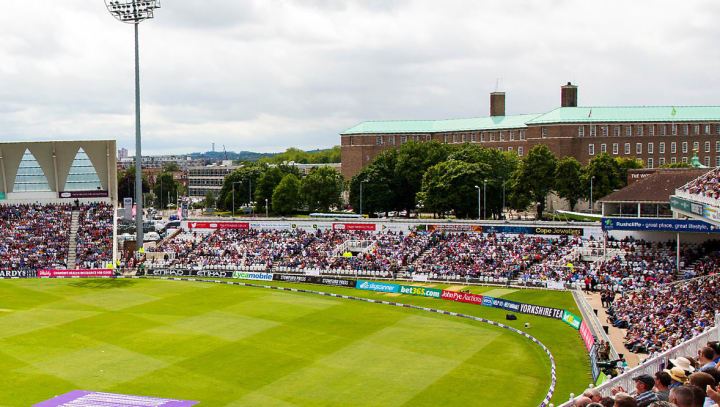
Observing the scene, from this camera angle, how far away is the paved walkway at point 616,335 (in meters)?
30.6

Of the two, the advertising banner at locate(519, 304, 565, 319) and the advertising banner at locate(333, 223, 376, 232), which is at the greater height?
the advertising banner at locate(333, 223, 376, 232)

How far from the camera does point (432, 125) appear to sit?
156 m

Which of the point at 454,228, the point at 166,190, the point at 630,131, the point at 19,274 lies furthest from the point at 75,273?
the point at 166,190

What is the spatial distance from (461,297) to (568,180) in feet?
174

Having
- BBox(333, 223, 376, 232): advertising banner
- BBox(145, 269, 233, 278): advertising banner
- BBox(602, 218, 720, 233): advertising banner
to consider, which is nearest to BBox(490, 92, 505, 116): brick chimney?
BBox(333, 223, 376, 232): advertising banner

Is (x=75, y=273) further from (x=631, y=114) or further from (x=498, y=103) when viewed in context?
(x=498, y=103)

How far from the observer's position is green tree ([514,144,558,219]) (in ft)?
311

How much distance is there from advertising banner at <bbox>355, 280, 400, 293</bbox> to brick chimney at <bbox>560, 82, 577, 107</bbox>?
9269cm

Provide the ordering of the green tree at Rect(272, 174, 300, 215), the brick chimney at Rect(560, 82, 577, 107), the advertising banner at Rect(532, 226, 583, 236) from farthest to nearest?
the brick chimney at Rect(560, 82, 577, 107)
the green tree at Rect(272, 174, 300, 215)
the advertising banner at Rect(532, 226, 583, 236)

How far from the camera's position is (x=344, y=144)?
155 metres

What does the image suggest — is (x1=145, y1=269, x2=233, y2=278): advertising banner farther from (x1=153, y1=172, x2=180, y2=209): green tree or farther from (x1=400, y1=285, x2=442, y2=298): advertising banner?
(x1=153, y1=172, x2=180, y2=209): green tree

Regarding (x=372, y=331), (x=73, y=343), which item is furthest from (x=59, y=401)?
(x=372, y=331)

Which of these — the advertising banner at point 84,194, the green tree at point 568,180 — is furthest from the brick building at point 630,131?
the advertising banner at point 84,194

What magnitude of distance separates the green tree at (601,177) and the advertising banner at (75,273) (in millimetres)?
65187
